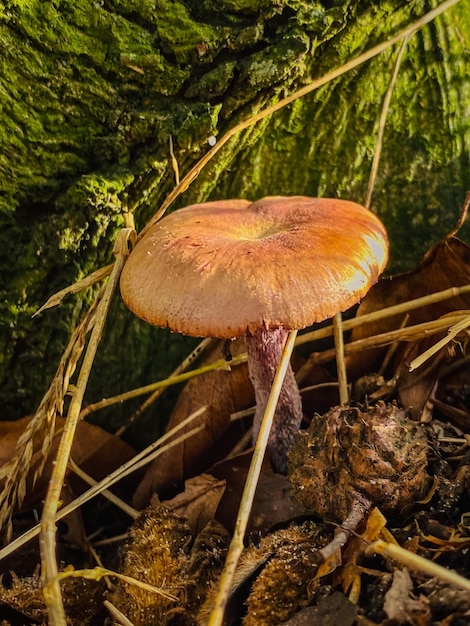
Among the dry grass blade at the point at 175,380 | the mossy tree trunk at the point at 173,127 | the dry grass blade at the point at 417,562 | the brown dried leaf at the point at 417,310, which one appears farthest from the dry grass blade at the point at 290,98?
the dry grass blade at the point at 417,562

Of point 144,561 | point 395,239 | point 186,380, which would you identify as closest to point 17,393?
point 186,380

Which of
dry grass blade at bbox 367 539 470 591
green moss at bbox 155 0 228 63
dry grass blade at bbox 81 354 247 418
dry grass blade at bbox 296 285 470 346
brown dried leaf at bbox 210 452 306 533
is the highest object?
green moss at bbox 155 0 228 63

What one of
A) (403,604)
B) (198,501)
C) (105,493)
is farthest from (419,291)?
(105,493)

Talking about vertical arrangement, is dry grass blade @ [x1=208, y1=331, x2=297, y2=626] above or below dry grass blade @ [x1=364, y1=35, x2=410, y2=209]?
below

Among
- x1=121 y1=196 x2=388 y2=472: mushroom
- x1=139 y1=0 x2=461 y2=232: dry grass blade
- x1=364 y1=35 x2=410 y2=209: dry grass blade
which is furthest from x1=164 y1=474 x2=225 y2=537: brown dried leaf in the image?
x1=364 y1=35 x2=410 y2=209: dry grass blade

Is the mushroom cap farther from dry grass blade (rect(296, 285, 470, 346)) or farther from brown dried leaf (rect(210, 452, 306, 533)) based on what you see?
brown dried leaf (rect(210, 452, 306, 533))

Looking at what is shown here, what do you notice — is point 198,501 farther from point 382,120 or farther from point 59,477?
point 382,120

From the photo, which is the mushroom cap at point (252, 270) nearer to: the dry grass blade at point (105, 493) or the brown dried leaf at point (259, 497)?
the brown dried leaf at point (259, 497)

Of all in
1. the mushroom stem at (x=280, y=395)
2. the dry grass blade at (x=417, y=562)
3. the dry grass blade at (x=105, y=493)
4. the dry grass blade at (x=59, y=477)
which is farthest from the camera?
the dry grass blade at (x=105, y=493)
